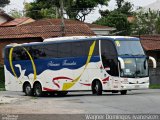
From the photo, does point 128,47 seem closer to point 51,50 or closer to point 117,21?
point 51,50

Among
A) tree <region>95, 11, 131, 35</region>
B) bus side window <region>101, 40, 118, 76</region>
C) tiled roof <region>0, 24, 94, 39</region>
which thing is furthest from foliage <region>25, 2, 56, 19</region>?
bus side window <region>101, 40, 118, 76</region>

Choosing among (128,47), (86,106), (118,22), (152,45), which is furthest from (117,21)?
(86,106)

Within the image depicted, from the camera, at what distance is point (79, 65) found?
→ 3003 centimetres

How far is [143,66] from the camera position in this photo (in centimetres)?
2942

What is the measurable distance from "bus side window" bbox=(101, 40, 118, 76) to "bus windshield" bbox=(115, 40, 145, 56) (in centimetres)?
36

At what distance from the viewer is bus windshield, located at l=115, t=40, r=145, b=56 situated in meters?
28.4

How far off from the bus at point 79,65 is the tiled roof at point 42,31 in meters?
24.2

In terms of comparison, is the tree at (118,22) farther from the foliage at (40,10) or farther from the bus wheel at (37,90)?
the bus wheel at (37,90)

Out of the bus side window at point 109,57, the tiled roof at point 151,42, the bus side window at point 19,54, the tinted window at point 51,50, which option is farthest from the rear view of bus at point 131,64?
the tiled roof at point 151,42

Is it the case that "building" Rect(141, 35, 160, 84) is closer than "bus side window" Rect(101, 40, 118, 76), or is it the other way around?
"bus side window" Rect(101, 40, 118, 76)

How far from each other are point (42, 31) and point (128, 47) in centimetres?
3053

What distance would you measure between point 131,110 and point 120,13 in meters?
58.3

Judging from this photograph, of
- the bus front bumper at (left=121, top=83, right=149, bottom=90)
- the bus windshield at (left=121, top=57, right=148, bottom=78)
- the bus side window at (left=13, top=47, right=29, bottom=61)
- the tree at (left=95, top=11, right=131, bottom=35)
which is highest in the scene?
the tree at (left=95, top=11, right=131, bottom=35)

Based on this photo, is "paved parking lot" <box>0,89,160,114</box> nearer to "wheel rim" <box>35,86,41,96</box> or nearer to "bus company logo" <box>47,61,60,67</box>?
"bus company logo" <box>47,61,60,67</box>
